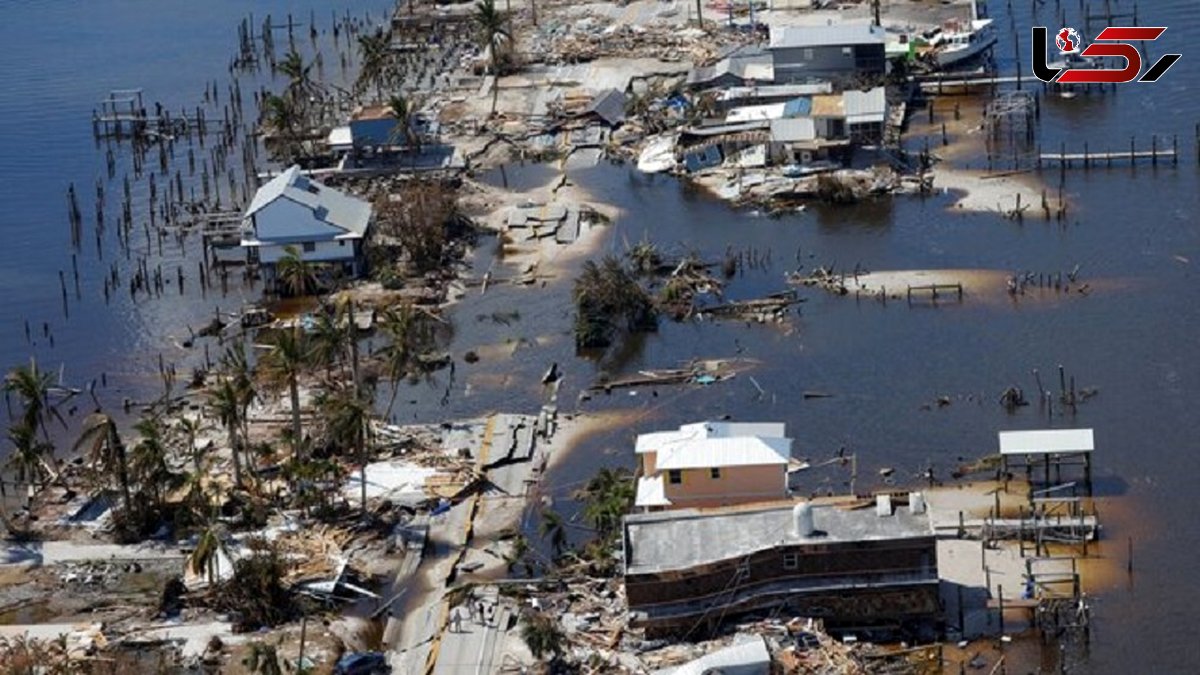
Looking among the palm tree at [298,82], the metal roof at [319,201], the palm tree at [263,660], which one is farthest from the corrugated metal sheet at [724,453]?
the palm tree at [298,82]

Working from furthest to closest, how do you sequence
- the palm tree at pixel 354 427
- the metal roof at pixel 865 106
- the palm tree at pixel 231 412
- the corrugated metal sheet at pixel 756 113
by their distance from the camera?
the corrugated metal sheet at pixel 756 113, the metal roof at pixel 865 106, the palm tree at pixel 231 412, the palm tree at pixel 354 427

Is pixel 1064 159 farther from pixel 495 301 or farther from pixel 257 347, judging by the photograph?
pixel 257 347

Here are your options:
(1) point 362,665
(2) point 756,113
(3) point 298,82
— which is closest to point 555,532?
(1) point 362,665

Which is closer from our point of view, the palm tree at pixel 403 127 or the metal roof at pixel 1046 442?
the metal roof at pixel 1046 442

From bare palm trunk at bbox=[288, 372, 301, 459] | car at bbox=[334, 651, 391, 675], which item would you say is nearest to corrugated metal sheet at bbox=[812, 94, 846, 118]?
bare palm trunk at bbox=[288, 372, 301, 459]

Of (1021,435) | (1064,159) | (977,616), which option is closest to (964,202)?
(1064,159)

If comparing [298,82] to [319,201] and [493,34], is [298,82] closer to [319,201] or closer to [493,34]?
[493,34]

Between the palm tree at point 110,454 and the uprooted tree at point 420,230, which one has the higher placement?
the uprooted tree at point 420,230

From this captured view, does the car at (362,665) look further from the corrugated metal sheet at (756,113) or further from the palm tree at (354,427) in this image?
the corrugated metal sheet at (756,113)
